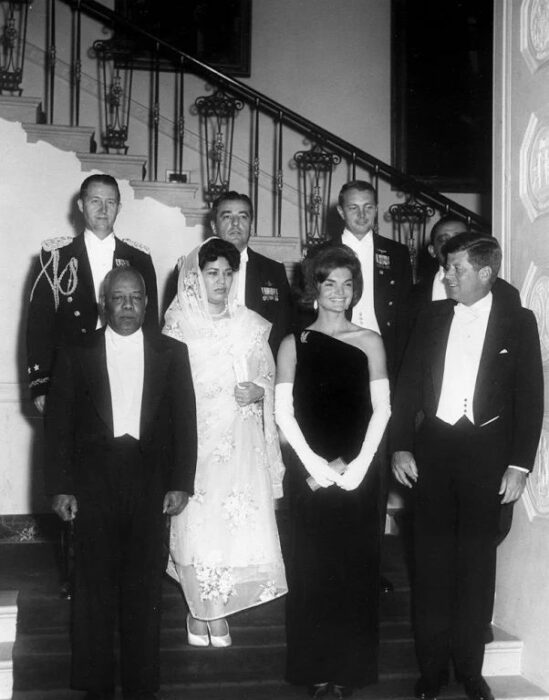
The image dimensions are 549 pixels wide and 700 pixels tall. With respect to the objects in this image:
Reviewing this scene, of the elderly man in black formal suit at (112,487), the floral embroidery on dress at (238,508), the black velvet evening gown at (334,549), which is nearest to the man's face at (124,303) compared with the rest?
the elderly man in black formal suit at (112,487)

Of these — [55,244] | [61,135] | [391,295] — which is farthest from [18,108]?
[391,295]

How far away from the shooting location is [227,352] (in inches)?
126

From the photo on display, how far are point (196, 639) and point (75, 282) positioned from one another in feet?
4.75

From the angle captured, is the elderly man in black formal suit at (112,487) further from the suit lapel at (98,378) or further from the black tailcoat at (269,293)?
the black tailcoat at (269,293)

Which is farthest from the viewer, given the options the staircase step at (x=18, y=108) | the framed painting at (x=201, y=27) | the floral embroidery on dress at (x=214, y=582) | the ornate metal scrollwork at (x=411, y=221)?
the framed painting at (x=201, y=27)

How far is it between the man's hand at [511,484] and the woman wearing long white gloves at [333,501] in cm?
41

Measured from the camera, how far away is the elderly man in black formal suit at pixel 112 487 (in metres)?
2.79

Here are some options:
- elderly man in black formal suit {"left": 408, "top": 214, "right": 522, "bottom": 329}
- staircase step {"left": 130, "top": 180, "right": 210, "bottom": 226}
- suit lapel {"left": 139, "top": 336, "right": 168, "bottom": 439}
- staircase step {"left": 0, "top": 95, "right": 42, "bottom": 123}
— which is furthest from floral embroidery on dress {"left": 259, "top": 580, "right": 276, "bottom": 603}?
staircase step {"left": 0, "top": 95, "right": 42, "bottom": 123}

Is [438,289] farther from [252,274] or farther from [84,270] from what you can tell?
[84,270]

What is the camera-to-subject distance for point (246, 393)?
3166mm

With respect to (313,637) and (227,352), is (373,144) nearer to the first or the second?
(227,352)

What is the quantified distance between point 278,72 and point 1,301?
2.88m

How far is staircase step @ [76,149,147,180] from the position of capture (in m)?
4.60

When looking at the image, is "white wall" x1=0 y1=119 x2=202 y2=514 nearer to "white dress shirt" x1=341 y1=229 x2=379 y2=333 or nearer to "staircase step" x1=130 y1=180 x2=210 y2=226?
"staircase step" x1=130 y1=180 x2=210 y2=226
